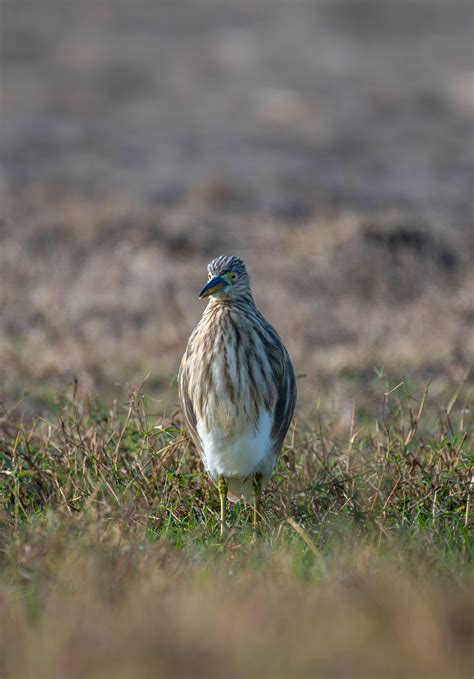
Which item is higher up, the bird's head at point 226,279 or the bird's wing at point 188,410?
the bird's head at point 226,279

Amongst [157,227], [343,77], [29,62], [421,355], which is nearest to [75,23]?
[29,62]

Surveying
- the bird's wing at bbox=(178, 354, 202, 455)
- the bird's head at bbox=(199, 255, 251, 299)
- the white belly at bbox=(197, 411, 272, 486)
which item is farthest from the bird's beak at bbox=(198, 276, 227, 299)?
the white belly at bbox=(197, 411, 272, 486)

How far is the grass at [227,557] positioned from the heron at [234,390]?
0.69 ft

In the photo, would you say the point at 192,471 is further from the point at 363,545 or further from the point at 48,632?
the point at 48,632

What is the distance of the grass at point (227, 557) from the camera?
9.65ft

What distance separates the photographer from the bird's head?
500cm

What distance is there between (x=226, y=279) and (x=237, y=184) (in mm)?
Result: 16036

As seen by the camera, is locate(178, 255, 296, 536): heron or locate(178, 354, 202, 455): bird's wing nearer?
locate(178, 255, 296, 536): heron

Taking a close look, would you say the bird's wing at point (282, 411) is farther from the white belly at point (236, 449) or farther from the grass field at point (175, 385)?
the grass field at point (175, 385)

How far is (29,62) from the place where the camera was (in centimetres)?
3469

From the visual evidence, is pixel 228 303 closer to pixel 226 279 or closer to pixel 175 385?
pixel 226 279

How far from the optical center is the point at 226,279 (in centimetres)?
502

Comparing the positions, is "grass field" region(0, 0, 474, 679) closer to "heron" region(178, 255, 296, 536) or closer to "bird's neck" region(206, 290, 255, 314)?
"heron" region(178, 255, 296, 536)

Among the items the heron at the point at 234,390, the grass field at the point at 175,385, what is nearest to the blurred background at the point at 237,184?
the grass field at the point at 175,385
